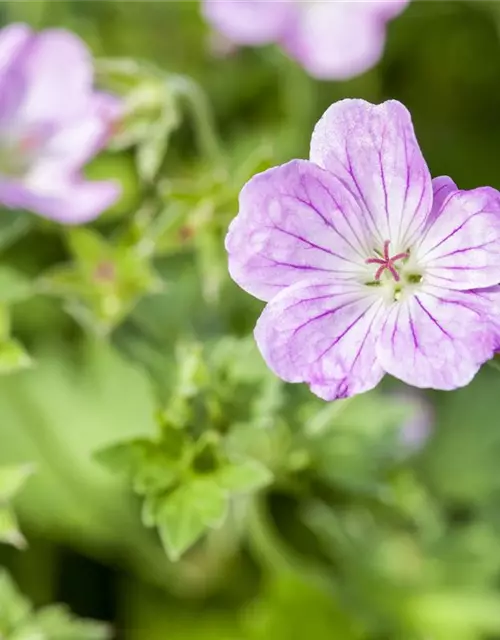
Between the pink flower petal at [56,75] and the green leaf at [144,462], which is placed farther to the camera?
the pink flower petal at [56,75]

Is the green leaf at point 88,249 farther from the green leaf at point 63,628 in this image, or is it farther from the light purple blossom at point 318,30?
the light purple blossom at point 318,30

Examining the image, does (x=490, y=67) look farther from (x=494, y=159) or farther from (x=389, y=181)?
(x=389, y=181)

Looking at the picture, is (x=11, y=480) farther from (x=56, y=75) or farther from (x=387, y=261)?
(x=56, y=75)

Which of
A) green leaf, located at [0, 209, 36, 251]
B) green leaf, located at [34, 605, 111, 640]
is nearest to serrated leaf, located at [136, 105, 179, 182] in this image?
green leaf, located at [0, 209, 36, 251]

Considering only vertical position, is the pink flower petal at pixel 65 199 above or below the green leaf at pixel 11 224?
above

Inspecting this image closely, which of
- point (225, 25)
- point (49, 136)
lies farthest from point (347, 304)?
point (225, 25)

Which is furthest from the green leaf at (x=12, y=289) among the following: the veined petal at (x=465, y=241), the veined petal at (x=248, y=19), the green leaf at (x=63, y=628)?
the veined petal at (x=248, y=19)

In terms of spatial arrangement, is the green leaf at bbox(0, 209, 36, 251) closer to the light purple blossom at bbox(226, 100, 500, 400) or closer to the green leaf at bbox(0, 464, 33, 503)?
the green leaf at bbox(0, 464, 33, 503)

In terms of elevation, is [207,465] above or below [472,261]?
below
